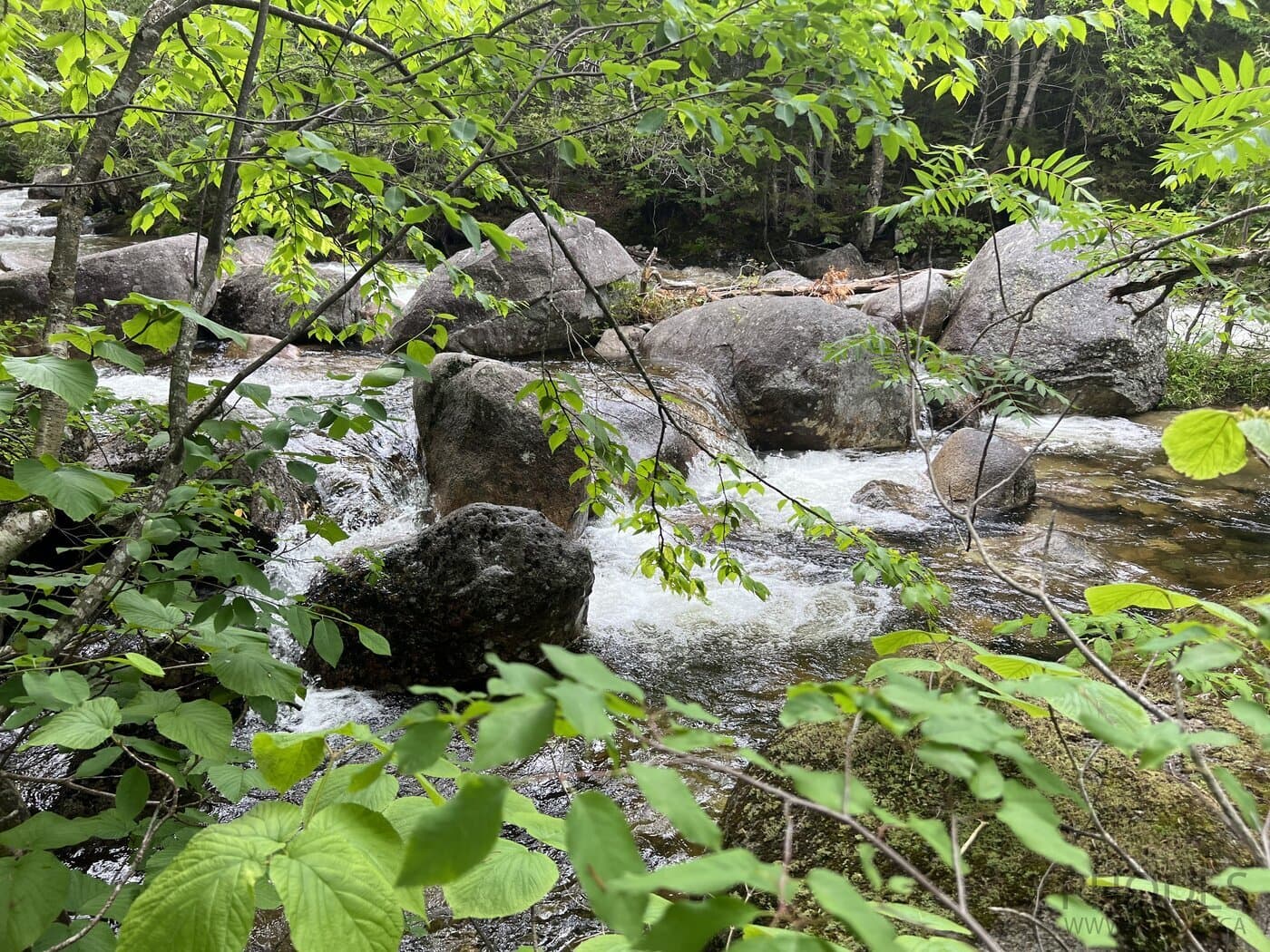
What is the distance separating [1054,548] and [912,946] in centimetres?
611

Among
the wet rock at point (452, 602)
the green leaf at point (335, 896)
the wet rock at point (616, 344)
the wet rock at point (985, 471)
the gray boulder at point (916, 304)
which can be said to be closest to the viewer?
the green leaf at point (335, 896)

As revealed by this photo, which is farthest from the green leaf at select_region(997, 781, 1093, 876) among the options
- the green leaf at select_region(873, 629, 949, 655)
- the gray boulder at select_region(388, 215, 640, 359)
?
the gray boulder at select_region(388, 215, 640, 359)

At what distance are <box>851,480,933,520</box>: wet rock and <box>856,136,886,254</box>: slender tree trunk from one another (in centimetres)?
1543

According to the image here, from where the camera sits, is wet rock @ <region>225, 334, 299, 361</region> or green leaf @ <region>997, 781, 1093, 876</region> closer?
green leaf @ <region>997, 781, 1093, 876</region>

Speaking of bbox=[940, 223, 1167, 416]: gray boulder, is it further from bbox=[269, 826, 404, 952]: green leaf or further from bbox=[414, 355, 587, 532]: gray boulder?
bbox=[269, 826, 404, 952]: green leaf

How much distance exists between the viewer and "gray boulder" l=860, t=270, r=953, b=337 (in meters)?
11.7

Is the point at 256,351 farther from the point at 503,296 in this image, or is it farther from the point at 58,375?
the point at 58,375

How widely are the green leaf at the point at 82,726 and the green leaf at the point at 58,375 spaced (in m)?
0.53

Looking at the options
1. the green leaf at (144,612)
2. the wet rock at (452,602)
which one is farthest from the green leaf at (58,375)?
the wet rock at (452,602)

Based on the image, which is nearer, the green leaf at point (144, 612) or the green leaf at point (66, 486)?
the green leaf at point (66, 486)

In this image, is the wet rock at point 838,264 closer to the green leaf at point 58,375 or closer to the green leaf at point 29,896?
the green leaf at point 58,375

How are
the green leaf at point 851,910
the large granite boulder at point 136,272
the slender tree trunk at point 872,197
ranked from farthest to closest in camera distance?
the slender tree trunk at point 872,197
the large granite boulder at point 136,272
the green leaf at point 851,910

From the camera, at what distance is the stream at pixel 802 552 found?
4207 millimetres

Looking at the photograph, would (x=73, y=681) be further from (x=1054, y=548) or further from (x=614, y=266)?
(x=614, y=266)
